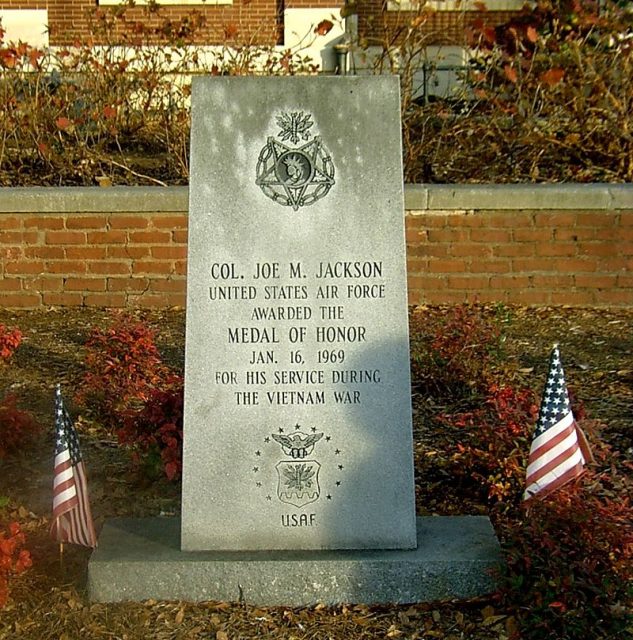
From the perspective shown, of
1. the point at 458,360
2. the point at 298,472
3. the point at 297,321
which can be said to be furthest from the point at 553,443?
the point at 458,360

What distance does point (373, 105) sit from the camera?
3.77 metres

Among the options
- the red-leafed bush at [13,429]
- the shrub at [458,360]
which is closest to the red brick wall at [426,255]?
the shrub at [458,360]

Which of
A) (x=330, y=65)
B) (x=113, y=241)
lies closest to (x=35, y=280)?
(x=113, y=241)

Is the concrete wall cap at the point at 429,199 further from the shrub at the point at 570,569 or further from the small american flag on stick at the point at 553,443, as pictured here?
the shrub at the point at 570,569

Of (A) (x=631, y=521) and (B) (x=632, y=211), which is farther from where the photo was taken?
(B) (x=632, y=211)

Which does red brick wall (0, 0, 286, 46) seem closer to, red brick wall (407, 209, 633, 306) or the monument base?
red brick wall (407, 209, 633, 306)

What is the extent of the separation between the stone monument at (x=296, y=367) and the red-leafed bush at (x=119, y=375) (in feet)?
5.88

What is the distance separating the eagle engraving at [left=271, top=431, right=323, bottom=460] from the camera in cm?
386

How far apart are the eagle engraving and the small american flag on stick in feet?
2.69

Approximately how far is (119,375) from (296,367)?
6.86 feet

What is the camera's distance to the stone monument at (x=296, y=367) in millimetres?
3775

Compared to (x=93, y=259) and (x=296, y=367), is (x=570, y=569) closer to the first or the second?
(x=296, y=367)

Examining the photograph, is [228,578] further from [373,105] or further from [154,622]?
[373,105]

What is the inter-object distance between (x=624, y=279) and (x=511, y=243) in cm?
82
